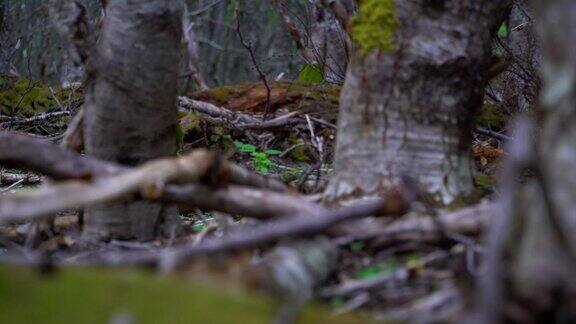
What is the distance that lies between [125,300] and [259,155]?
4217mm

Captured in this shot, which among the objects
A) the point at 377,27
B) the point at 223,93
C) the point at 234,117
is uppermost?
the point at 377,27

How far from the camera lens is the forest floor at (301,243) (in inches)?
75.4

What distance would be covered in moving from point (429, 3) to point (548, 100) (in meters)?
1.29

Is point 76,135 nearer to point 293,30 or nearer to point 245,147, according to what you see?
point 245,147

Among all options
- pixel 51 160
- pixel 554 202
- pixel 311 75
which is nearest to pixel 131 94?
pixel 51 160

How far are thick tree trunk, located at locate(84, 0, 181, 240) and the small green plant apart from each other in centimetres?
201

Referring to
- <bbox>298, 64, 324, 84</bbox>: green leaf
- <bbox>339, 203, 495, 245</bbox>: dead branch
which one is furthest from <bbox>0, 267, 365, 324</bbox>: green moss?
<bbox>298, 64, 324, 84</bbox>: green leaf

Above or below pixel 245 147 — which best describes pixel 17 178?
below

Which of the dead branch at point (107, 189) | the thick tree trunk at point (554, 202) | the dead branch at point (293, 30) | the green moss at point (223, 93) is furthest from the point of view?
the dead branch at point (293, 30)

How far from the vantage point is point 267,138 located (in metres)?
6.73

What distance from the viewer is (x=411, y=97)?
3064 mm

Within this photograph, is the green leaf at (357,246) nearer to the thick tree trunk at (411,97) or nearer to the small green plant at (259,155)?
the thick tree trunk at (411,97)

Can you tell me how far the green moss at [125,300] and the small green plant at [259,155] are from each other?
3877mm

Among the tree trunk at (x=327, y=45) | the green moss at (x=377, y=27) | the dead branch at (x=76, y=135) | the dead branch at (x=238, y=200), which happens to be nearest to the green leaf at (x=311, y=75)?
the tree trunk at (x=327, y=45)
